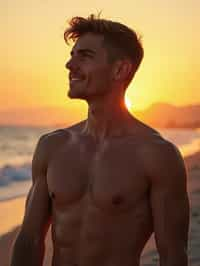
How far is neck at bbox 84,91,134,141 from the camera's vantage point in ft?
9.96

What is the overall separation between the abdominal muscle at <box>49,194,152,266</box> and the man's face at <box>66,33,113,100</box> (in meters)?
0.48

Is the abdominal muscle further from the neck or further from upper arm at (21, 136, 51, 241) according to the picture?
the neck

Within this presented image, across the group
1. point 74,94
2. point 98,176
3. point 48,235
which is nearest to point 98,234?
point 98,176

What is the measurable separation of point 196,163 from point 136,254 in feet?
80.0

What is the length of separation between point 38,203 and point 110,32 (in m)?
0.81

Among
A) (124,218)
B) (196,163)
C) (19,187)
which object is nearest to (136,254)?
(124,218)

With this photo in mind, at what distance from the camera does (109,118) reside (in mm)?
3070

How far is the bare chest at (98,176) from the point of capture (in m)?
2.92

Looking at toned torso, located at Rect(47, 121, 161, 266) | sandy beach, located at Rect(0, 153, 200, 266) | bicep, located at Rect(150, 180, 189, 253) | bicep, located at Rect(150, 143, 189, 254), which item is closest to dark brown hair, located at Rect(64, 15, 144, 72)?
toned torso, located at Rect(47, 121, 161, 266)

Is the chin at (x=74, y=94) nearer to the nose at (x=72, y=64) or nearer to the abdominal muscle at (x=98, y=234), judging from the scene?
the nose at (x=72, y=64)

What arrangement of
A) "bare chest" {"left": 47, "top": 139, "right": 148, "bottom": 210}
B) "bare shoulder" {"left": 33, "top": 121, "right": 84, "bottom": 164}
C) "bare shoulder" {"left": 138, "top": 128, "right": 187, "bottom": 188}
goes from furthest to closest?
"bare shoulder" {"left": 33, "top": 121, "right": 84, "bottom": 164}
"bare chest" {"left": 47, "top": 139, "right": 148, "bottom": 210}
"bare shoulder" {"left": 138, "top": 128, "right": 187, "bottom": 188}

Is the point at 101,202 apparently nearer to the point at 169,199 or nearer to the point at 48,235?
the point at 169,199

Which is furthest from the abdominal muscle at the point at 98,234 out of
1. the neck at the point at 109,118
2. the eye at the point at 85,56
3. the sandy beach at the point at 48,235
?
the sandy beach at the point at 48,235

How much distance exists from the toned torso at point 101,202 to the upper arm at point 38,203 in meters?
0.03
